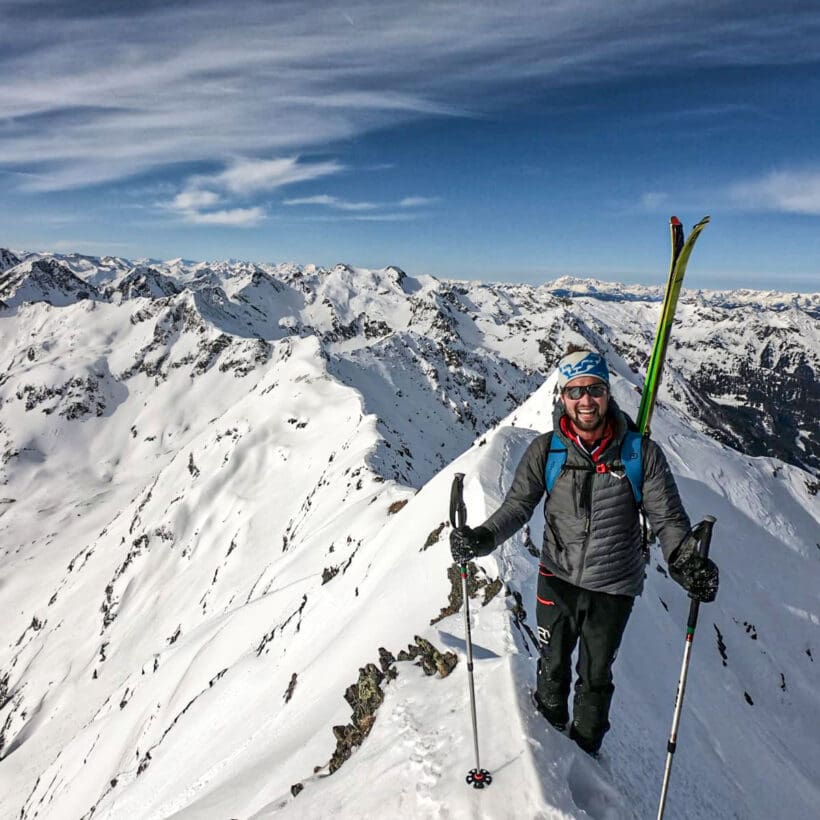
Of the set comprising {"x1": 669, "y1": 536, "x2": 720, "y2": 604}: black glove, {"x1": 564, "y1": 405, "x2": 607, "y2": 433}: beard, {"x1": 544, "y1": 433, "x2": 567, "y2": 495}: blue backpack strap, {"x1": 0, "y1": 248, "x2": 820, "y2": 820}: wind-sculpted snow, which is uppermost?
{"x1": 564, "y1": 405, "x2": 607, "y2": 433}: beard

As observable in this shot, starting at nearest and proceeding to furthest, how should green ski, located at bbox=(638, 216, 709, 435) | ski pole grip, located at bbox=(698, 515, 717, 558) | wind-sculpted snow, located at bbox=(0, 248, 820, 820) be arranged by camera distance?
1. ski pole grip, located at bbox=(698, 515, 717, 558)
2. wind-sculpted snow, located at bbox=(0, 248, 820, 820)
3. green ski, located at bbox=(638, 216, 709, 435)

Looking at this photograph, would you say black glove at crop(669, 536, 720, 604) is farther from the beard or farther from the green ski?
the green ski

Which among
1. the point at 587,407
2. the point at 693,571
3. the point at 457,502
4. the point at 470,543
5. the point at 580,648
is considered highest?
the point at 587,407

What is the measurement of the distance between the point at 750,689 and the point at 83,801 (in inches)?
1622

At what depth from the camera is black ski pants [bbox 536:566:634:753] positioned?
21.1ft

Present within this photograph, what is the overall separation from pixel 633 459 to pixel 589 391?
0.95 m

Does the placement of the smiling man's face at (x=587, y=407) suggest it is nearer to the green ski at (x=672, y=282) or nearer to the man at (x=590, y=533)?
the man at (x=590, y=533)

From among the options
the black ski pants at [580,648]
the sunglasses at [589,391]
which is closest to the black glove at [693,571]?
the black ski pants at [580,648]

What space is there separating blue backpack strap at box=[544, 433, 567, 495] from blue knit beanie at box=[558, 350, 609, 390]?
72cm

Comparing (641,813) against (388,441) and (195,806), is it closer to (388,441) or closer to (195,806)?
(195,806)

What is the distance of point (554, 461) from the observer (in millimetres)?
6391

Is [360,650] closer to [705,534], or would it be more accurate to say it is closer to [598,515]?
[598,515]

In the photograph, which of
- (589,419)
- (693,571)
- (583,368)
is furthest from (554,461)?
(693,571)

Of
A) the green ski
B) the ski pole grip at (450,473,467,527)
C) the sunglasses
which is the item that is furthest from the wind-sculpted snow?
the green ski
